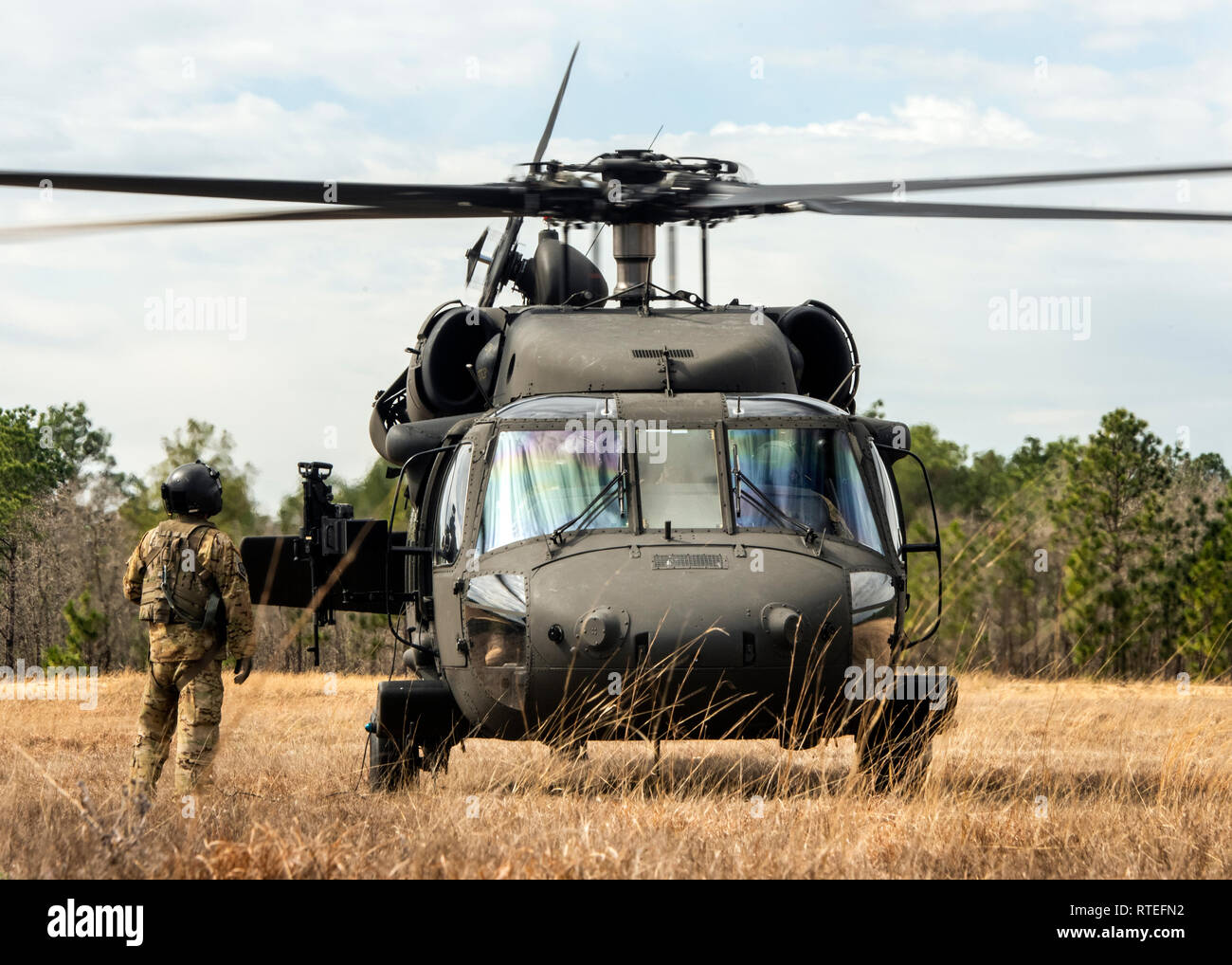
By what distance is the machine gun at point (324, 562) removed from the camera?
7.62 metres

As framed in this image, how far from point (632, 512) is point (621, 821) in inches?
65.7

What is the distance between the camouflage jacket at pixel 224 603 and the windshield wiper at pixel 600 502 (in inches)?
61.7

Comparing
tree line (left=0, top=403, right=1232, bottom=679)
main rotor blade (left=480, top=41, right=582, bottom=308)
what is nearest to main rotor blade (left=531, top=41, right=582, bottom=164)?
main rotor blade (left=480, top=41, right=582, bottom=308)

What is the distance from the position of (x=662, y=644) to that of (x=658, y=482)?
1112mm

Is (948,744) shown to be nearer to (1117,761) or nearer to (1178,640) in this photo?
(1117,761)

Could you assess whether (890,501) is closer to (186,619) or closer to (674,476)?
(674,476)

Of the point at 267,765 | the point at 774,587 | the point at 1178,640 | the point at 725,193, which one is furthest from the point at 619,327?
the point at 1178,640

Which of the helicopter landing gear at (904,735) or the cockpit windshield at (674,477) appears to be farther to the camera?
the helicopter landing gear at (904,735)

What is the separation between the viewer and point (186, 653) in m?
7.13

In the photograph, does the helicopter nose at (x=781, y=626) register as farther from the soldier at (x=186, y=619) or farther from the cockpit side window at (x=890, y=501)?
the soldier at (x=186, y=619)

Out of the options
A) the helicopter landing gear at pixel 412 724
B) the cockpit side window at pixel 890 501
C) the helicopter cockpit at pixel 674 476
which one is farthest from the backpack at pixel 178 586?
the cockpit side window at pixel 890 501

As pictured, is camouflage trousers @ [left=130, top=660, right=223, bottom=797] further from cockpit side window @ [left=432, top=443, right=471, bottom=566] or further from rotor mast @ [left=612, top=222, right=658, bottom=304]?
rotor mast @ [left=612, top=222, right=658, bottom=304]

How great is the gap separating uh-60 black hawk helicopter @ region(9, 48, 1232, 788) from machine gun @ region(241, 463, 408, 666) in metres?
0.02

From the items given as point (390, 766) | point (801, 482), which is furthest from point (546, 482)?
point (390, 766)
